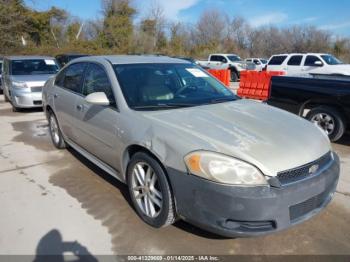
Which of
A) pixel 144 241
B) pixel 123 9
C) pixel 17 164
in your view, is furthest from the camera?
pixel 123 9

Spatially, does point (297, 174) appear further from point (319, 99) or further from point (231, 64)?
point (231, 64)

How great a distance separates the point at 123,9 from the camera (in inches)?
1695

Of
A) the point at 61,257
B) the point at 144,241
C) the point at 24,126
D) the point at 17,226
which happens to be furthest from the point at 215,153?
the point at 24,126

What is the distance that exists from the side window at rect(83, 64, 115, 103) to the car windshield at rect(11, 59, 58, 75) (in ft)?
21.5

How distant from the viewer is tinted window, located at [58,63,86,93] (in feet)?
14.9

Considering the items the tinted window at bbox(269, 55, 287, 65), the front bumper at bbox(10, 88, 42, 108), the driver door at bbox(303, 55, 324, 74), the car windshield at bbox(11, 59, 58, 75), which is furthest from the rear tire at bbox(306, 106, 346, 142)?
the tinted window at bbox(269, 55, 287, 65)

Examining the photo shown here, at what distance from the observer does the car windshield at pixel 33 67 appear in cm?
989

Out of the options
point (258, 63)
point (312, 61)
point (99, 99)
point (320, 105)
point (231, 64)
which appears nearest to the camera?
point (99, 99)

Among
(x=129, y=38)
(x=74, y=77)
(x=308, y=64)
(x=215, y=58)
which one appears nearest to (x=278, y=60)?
(x=308, y=64)

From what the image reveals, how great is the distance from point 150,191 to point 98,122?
116 centimetres

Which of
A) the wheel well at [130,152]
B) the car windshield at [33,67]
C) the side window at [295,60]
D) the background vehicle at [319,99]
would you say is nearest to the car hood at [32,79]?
the car windshield at [33,67]

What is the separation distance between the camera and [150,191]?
10.1 ft

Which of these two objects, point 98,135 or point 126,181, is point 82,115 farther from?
point 126,181

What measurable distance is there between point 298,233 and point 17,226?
9.11ft
